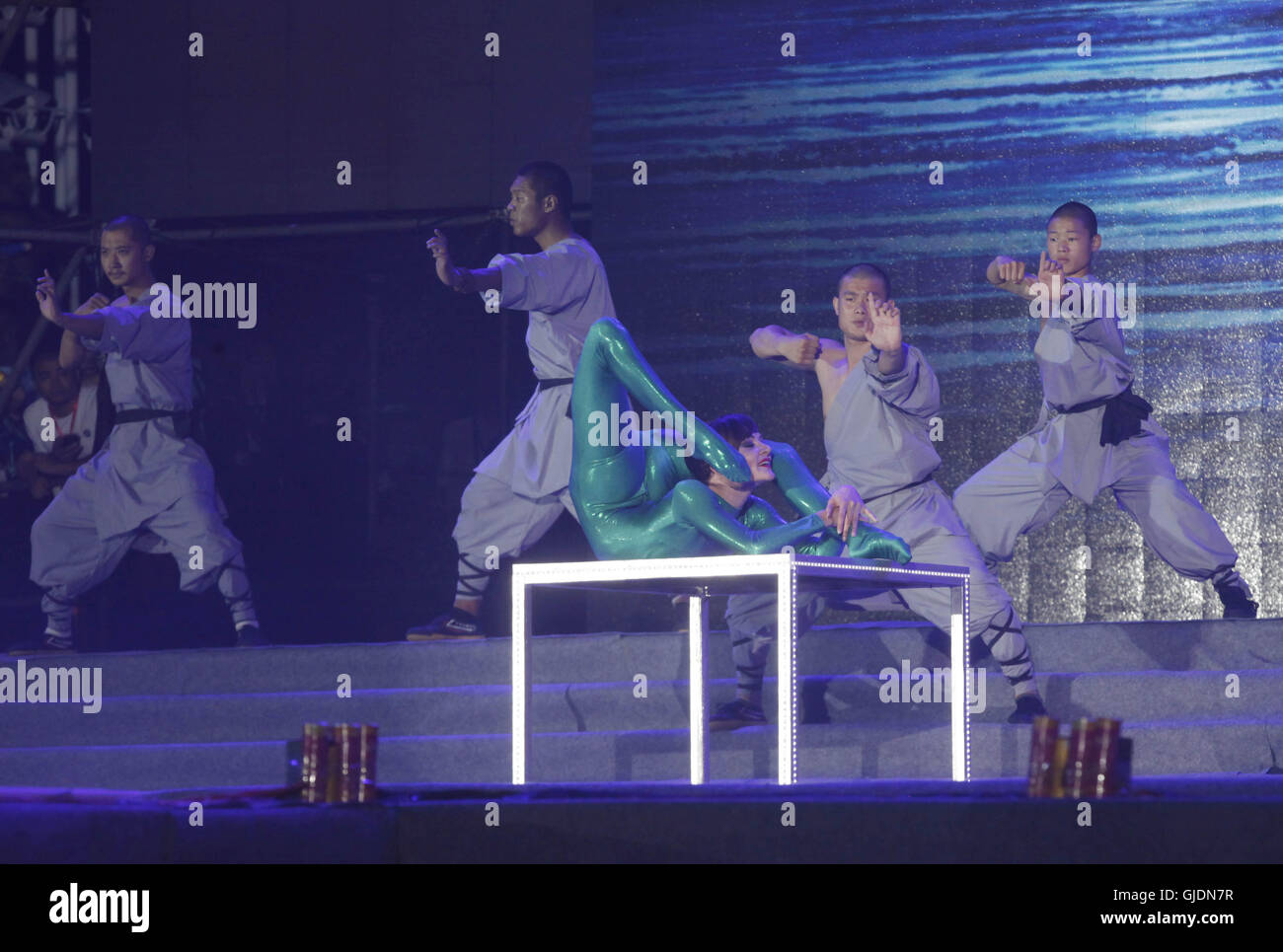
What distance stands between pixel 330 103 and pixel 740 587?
5750mm

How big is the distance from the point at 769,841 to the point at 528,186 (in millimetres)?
4329

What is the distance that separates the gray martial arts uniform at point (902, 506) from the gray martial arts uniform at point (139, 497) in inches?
99.0

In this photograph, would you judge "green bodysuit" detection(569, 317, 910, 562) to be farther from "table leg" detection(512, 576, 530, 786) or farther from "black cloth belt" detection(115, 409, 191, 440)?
"black cloth belt" detection(115, 409, 191, 440)

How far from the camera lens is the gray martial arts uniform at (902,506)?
576cm

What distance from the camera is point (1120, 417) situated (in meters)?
6.42

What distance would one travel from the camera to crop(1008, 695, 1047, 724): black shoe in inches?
220

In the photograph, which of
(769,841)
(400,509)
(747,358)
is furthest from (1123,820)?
(400,509)

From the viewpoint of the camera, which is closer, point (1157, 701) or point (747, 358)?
point (1157, 701)

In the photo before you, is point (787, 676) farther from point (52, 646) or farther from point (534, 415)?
point (52, 646)

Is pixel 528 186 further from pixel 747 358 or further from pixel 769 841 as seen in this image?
pixel 769 841

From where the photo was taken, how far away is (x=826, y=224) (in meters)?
8.42

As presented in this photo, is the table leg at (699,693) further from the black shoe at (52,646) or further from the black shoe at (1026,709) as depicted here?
the black shoe at (52,646)

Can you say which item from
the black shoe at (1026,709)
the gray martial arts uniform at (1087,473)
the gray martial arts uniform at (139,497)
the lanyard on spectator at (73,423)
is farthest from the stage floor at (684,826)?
the lanyard on spectator at (73,423)

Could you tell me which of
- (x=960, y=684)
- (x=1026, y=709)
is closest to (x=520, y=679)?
(x=960, y=684)
